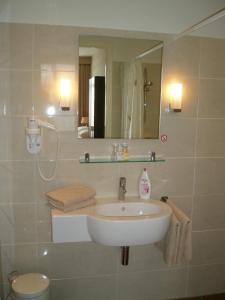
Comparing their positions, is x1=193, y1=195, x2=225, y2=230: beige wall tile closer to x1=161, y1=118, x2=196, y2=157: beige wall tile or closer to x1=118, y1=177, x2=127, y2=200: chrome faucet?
x1=161, y1=118, x2=196, y2=157: beige wall tile

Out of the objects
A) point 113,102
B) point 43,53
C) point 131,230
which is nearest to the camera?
point 131,230

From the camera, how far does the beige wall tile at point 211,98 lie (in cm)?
217

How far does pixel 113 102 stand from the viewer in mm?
2033

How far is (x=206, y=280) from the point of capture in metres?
2.39

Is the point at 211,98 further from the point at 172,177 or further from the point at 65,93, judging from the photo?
the point at 65,93

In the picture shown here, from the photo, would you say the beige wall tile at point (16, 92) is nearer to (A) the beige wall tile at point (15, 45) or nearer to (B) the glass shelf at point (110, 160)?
(A) the beige wall tile at point (15, 45)

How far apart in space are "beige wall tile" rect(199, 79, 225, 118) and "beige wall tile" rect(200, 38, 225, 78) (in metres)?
0.06

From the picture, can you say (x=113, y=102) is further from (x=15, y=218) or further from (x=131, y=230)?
(x=15, y=218)

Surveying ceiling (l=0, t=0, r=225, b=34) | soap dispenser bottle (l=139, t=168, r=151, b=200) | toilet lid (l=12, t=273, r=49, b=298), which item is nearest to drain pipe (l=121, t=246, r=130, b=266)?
soap dispenser bottle (l=139, t=168, r=151, b=200)

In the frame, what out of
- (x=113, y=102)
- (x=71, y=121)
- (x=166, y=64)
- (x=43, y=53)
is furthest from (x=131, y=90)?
(x=43, y=53)

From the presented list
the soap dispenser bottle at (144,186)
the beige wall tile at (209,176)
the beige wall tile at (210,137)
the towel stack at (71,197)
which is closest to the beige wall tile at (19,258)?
the towel stack at (71,197)

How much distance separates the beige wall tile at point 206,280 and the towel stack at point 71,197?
1.15 m

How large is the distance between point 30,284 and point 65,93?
4.19ft

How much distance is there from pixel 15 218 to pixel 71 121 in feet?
2.60
